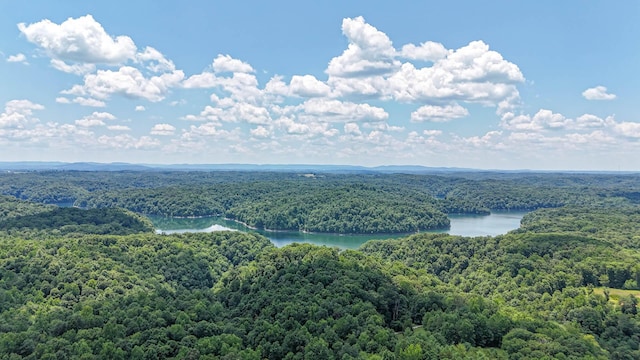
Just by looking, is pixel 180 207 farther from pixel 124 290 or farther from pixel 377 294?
pixel 377 294

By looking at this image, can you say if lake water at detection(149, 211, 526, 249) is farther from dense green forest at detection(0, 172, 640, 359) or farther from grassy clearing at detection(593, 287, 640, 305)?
grassy clearing at detection(593, 287, 640, 305)

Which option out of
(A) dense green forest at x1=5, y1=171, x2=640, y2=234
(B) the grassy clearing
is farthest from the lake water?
(B) the grassy clearing

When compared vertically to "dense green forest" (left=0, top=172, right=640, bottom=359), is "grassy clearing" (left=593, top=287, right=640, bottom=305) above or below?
below

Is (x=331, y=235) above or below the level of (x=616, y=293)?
below

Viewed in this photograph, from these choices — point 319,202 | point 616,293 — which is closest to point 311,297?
point 616,293

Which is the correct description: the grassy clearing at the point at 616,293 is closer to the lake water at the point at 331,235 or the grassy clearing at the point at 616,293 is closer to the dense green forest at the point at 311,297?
the dense green forest at the point at 311,297

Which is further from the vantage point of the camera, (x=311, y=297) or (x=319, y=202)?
(x=319, y=202)

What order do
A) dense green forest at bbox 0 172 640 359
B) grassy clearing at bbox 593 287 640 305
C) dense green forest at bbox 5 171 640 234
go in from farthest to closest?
dense green forest at bbox 5 171 640 234 → grassy clearing at bbox 593 287 640 305 → dense green forest at bbox 0 172 640 359

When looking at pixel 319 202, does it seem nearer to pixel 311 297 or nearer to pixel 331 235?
pixel 331 235

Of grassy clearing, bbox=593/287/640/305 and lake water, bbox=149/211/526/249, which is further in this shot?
lake water, bbox=149/211/526/249
